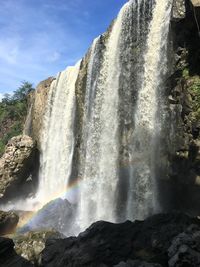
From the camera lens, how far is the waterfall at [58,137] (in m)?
31.4

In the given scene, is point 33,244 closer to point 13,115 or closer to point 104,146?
Answer: point 104,146

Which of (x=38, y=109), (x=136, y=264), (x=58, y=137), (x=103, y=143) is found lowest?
(x=136, y=264)

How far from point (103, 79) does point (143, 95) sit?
4.62 metres

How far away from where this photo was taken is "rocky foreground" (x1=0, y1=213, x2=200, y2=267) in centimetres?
995

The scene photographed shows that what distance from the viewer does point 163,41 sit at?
19.6 m

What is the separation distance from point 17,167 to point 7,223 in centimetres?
1010

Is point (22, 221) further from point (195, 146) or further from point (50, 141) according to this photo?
point (195, 146)

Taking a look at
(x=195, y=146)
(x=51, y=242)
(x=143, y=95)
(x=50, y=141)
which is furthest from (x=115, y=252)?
(x=50, y=141)

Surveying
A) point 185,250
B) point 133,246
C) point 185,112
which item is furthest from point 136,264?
point 185,112

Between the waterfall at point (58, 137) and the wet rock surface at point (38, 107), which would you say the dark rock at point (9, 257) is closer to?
the waterfall at point (58, 137)

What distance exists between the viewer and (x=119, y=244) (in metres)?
11.5

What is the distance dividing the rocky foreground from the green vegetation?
120 ft

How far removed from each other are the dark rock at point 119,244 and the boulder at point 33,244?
234 centimetres

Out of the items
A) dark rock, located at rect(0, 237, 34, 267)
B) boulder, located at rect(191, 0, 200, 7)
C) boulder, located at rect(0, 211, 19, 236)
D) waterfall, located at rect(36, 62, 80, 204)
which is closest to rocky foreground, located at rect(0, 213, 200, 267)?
dark rock, located at rect(0, 237, 34, 267)
